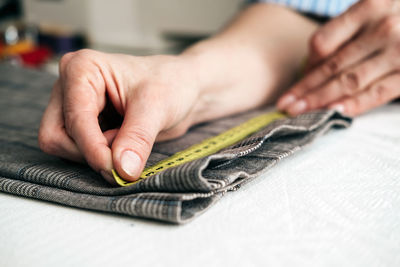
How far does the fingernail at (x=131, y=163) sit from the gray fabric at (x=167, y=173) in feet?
0.06

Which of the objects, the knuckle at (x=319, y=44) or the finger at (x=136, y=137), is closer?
the finger at (x=136, y=137)

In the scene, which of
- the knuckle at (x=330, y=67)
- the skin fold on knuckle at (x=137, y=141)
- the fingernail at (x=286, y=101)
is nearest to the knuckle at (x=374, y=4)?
the knuckle at (x=330, y=67)

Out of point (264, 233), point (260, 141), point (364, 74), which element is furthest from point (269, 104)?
point (264, 233)

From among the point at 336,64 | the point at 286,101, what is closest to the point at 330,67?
the point at 336,64

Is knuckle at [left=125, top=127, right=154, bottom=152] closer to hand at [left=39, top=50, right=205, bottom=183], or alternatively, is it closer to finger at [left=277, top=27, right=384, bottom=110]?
hand at [left=39, top=50, right=205, bottom=183]

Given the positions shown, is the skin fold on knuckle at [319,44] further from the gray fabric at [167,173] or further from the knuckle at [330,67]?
the gray fabric at [167,173]

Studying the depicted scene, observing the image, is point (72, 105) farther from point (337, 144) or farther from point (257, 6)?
point (257, 6)

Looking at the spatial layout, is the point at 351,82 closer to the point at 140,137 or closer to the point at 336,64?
the point at 336,64

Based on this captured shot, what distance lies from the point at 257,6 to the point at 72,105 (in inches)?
23.5

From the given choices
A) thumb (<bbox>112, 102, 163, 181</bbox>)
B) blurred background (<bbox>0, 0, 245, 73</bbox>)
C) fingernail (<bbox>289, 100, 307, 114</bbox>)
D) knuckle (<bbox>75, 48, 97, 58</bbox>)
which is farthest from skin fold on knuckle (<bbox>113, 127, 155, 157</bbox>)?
blurred background (<bbox>0, 0, 245, 73</bbox>)

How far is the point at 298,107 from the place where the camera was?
2.12ft

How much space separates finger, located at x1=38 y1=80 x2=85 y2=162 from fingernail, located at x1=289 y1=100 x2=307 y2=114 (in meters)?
0.37

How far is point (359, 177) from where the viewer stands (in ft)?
1.40

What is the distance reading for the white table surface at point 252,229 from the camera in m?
0.29
